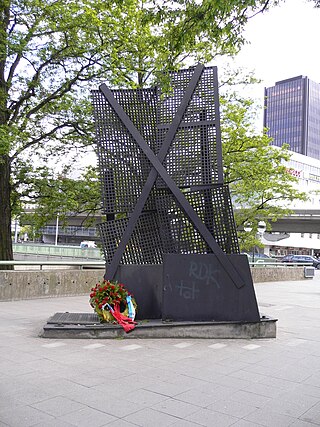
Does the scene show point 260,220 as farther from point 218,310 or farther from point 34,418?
point 34,418

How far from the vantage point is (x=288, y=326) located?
33.0ft

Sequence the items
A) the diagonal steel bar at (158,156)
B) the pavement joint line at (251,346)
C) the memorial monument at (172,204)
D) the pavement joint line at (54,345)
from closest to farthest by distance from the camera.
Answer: the pavement joint line at (54,345) < the pavement joint line at (251,346) < the memorial monument at (172,204) < the diagonal steel bar at (158,156)

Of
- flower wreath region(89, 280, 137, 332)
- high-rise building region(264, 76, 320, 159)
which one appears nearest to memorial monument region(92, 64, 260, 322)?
flower wreath region(89, 280, 137, 332)

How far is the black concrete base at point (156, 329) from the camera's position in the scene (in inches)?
298

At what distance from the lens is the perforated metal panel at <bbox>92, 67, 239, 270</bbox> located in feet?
28.1

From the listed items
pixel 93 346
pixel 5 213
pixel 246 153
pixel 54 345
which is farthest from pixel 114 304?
pixel 246 153

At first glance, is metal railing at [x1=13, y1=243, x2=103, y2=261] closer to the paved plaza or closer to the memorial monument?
the memorial monument

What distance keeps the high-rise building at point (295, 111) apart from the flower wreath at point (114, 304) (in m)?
52.5

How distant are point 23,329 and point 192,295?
10.3 ft

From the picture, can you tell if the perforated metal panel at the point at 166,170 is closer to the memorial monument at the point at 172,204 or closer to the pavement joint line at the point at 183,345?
the memorial monument at the point at 172,204

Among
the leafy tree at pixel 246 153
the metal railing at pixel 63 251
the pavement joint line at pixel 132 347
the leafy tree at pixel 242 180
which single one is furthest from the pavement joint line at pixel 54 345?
the metal railing at pixel 63 251

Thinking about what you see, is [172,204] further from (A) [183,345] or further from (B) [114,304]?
(A) [183,345]

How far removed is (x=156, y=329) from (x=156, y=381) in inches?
98.1

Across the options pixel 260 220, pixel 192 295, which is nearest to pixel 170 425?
pixel 192 295
